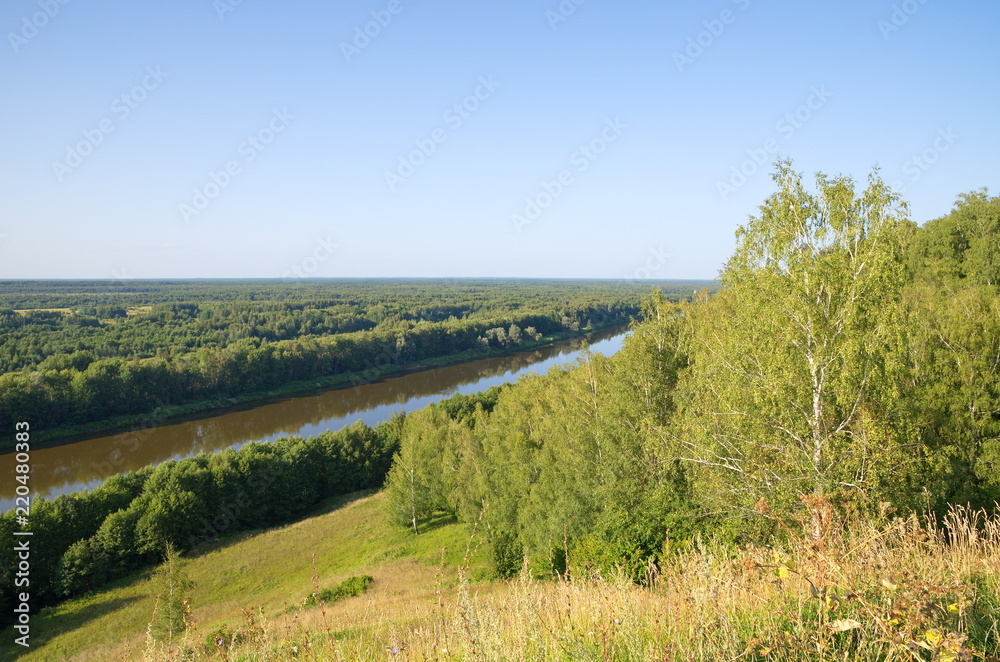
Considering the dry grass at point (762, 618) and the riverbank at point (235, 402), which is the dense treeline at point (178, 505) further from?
the dry grass at point (762, 618)

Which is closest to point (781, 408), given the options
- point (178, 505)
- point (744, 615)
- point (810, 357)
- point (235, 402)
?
point (810, 357)

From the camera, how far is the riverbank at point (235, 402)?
39.9 meters

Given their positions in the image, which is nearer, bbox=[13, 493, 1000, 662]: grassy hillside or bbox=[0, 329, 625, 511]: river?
bbox=[13, 493, 1000, 662]: grassy hillside

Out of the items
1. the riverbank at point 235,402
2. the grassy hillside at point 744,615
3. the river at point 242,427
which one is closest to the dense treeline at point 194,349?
the riverbank at point 235,402

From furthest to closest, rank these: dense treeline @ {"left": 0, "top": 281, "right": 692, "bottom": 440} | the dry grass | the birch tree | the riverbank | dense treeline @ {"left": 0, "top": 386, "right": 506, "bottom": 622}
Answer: dense treeline @ {"left": 0, "top": 281, "right": 692, "bottom": 440} < the riverbank < dense treeline @ {"left": 0, "top": 386, "right": 506, "bottom": 622} < the birch tree < the dry grass

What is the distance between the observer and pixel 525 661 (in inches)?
113

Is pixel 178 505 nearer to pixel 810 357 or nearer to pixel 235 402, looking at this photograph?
pixel 810 357

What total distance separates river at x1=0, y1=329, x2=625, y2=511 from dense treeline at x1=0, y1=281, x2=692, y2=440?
14.5 ft

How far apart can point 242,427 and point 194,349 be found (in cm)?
2533

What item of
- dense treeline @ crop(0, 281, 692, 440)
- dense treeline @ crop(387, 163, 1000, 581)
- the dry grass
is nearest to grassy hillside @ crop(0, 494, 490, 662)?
dense treeline @ crop(387, 163, 1000, 581)

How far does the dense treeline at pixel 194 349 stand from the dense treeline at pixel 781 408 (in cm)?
4173

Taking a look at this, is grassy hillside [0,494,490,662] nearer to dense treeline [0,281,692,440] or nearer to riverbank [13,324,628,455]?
riverbank [13,324,628,455]

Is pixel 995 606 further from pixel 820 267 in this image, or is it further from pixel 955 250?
pixel 955 250

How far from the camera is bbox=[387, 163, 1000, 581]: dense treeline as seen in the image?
8180 mm
